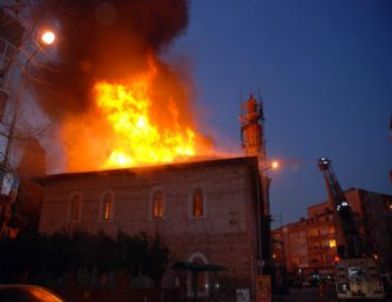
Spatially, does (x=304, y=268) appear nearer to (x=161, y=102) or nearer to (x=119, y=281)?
(x=161, y=102)

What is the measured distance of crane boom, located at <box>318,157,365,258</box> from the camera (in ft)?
96.5

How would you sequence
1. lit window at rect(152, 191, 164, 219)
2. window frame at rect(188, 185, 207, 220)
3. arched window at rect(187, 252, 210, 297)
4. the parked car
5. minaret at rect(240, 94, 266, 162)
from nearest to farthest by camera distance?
the parked car → arched window at rect(187, 252, 210, 297) → window frame at rect(188, 185, 207, 220) → lit window at rect(152, 191, 164, 219) → minaret at rect(240, 94, 266, 162)

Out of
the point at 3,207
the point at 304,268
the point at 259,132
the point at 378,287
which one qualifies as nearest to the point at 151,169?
the point at 3,207

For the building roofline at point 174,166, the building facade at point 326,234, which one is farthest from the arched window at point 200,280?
the building facade at point 326,234

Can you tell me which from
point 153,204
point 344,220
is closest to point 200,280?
point 153,204

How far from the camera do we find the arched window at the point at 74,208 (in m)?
27.5

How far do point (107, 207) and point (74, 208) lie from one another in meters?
2.82

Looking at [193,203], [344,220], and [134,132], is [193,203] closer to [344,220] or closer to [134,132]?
[134,132]

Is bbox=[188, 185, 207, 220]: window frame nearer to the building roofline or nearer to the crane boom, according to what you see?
the building roofline

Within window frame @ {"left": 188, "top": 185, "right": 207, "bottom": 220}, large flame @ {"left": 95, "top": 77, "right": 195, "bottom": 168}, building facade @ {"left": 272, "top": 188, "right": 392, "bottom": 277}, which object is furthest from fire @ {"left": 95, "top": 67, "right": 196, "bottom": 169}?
building facade @ {"left": 272, "top": 188, "right": 392, "bottom": 277}

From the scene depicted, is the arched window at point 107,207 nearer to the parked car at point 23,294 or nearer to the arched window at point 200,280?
the arched window at point 200,280

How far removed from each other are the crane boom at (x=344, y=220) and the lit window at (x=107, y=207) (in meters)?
17.5

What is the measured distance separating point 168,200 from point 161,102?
44.1 ft

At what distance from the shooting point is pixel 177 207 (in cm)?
2525
